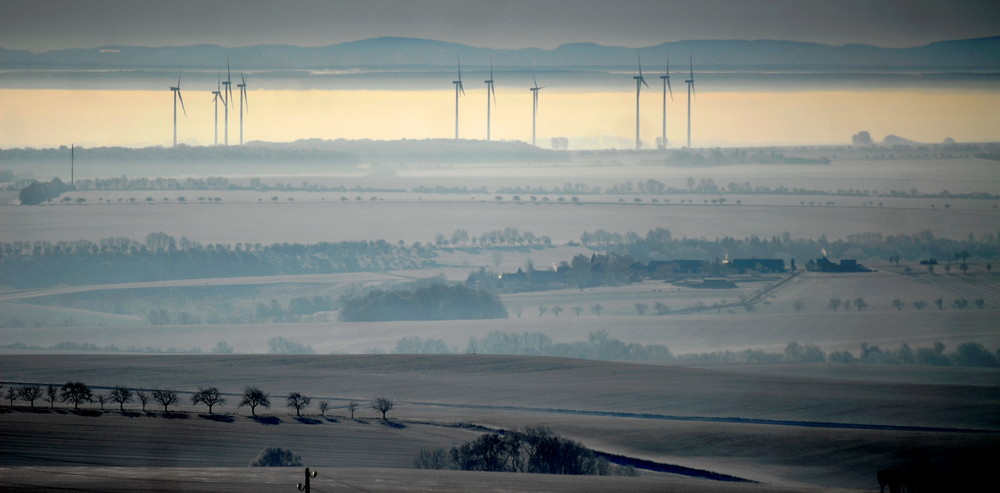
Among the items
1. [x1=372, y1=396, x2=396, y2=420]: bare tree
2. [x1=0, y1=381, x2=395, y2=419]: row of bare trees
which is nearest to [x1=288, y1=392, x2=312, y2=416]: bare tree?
[x1=0, y1=381, x2=395, y2=419]: row of bare trees

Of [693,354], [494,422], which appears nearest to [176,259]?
[693,354]

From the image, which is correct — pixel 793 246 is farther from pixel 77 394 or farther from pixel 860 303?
pixel 77 394

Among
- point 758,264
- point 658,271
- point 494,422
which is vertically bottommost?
point 494,422

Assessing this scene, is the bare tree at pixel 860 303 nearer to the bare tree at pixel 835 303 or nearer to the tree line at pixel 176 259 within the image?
the bare tree at pixel 835 303

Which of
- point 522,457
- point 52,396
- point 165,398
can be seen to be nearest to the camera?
point 522,457

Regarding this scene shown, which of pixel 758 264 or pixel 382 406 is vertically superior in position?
pixel 758 264

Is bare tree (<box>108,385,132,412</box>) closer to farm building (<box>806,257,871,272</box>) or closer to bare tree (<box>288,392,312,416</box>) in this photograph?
bare tree (<box>288,392,312,416</box>)

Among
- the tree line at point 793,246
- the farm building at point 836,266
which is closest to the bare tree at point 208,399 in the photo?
the tree line at point 793,246

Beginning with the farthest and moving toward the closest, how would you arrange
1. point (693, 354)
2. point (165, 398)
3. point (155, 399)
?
point (693, 354)
point (155, 399)
point (165, 398)

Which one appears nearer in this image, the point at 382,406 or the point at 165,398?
the point at 382,406
